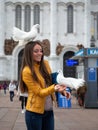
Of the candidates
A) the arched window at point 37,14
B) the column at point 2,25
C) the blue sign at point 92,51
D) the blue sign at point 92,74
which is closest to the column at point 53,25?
the arched window at point 37,14

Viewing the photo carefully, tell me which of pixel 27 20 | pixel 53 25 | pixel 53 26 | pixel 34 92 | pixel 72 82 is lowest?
pixel 34 92

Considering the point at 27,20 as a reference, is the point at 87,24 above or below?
below

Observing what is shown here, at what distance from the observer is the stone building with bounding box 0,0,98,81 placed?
165 feet

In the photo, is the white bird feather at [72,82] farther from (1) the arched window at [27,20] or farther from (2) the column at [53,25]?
(1) the arched window at [27,20]

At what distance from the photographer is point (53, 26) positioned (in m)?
50.7

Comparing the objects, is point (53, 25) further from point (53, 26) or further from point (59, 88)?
point (59, 88)

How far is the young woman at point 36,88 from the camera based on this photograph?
4848 millimetres

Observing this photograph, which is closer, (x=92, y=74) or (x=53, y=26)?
(x=92, y=74)

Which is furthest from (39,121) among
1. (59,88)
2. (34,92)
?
(59,88)

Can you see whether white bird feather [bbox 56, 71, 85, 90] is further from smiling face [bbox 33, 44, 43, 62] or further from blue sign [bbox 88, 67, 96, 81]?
blue sign [bbox 88, 67, 96, 81]

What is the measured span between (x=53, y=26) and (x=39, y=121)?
46160mm

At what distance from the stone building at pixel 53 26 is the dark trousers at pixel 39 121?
45.0 meters

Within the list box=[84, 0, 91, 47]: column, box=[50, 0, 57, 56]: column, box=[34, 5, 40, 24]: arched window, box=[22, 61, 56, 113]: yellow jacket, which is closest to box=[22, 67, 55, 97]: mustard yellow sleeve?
box=[22, 61, 56, 113]: yellow jacket

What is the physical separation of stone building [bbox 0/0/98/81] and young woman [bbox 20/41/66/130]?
44.9 m
